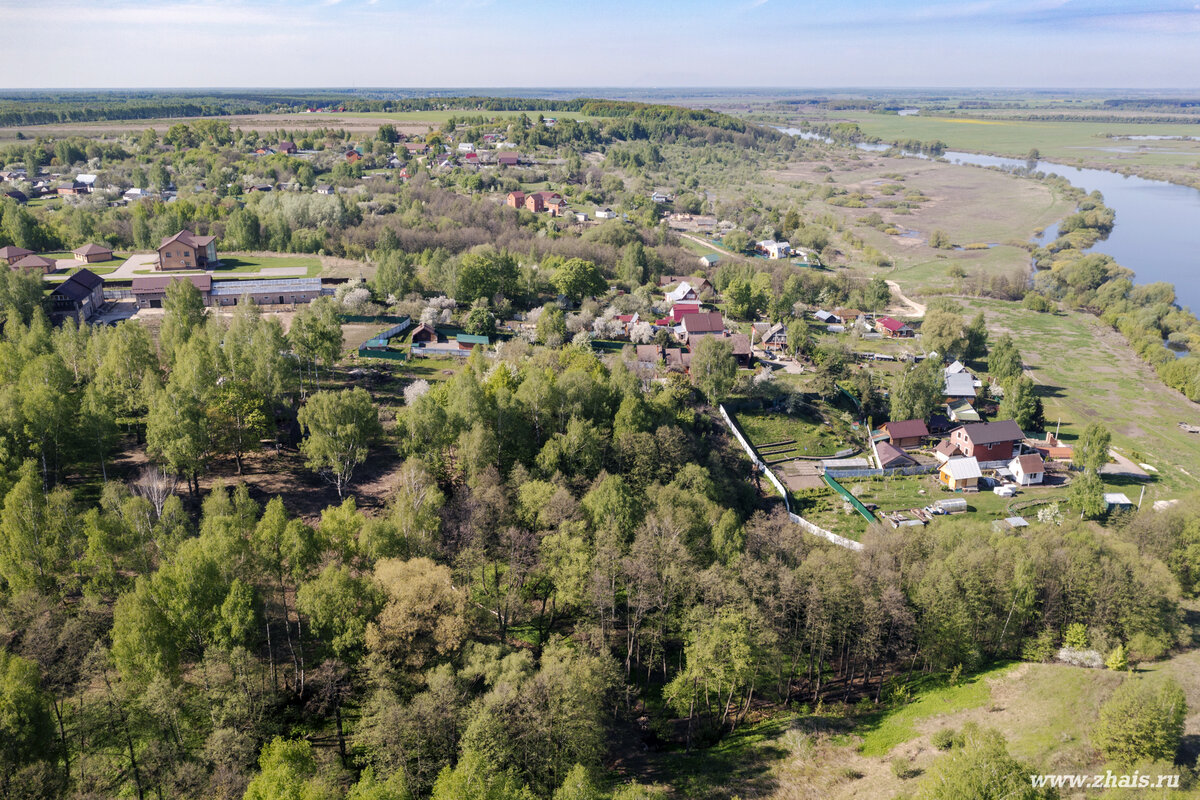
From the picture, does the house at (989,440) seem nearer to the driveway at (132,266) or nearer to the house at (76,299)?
the house at (76,299)

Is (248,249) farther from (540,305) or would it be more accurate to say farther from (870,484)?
(870,484)

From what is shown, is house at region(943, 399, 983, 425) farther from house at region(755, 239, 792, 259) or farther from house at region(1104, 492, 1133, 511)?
house at region(755, 239, 792, 259)

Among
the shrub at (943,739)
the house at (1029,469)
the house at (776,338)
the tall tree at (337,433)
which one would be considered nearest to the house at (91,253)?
the tall tree at (337,433)

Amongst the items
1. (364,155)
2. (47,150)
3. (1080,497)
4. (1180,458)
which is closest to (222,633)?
(1080,497)

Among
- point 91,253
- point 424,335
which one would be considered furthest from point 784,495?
point 91,253

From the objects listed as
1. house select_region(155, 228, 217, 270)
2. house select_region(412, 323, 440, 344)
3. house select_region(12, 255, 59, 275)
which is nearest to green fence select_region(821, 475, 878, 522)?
house select_region(412, 323, 440, 344)

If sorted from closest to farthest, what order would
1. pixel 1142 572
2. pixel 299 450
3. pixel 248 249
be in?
pixel 1142 572 < pixel 299 450 < pixel 248 249
